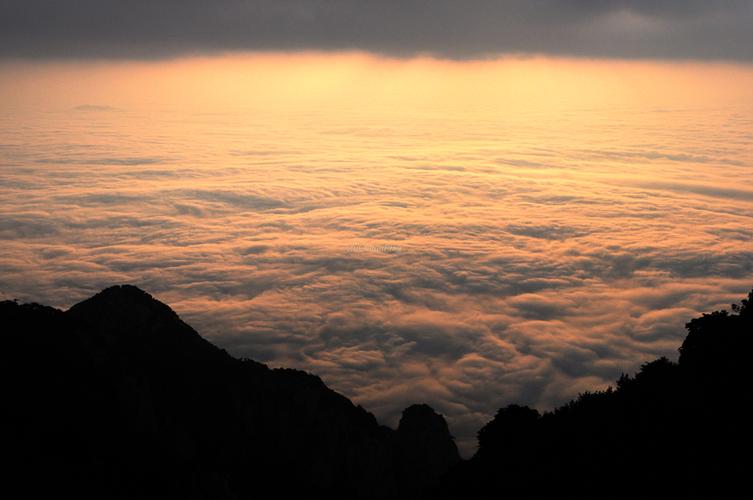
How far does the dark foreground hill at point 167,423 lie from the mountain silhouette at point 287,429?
7 centimetres

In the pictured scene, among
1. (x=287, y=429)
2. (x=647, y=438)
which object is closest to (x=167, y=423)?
(x=287, y=429)

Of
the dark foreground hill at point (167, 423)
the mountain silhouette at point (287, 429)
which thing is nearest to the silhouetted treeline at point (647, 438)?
the mountain silhouette at point (287, 429)

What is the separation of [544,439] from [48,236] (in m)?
171

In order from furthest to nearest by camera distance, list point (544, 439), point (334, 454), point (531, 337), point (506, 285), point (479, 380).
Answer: point (506, 285)
point (531, 337)
point (479, 380)
point (334, 454)
point (544, 439)

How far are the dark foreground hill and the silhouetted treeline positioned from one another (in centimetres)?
1178

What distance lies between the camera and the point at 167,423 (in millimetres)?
30609

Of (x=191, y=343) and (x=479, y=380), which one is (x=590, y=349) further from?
(x=191, y=343)

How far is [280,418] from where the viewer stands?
1437 inches

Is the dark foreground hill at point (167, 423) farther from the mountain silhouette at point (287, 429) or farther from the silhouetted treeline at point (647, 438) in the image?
the silhouetted treeline at point (647, 438)

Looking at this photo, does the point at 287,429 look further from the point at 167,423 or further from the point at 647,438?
the point at 647,438

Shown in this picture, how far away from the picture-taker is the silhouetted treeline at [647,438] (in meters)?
16.2

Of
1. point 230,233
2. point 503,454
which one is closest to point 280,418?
point 503,454

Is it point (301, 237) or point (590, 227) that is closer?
point (301, 237)

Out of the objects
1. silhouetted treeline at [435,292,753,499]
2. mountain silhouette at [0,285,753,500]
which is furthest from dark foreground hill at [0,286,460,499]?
silhouetted treeline at [435,292,753,499]
